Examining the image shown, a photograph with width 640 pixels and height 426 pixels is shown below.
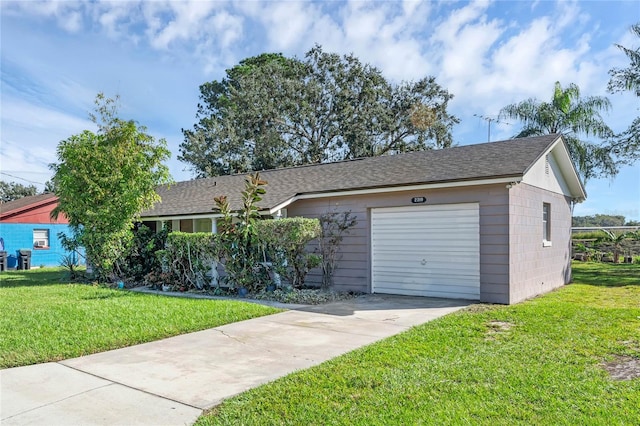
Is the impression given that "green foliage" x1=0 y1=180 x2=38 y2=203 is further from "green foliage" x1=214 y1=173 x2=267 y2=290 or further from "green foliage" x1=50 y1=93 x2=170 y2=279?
"green foliage" x1=214 y1=173 x2=267 y2=290

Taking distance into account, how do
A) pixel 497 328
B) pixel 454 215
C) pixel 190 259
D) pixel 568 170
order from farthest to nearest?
pixel 568 170, pixel 190 259, pixel 454 215, pixel 497 328

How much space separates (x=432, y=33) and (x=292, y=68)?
1831cm

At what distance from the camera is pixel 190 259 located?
37.9 ft

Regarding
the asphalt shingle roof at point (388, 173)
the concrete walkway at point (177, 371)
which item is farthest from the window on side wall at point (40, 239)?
the concrete walkway at point (177, 371)

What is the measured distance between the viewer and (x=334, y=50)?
30.3 metres

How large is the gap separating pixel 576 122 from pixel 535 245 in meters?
13.8

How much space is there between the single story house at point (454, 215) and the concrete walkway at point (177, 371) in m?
2.69

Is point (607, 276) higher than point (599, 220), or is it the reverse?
point (599, 220)

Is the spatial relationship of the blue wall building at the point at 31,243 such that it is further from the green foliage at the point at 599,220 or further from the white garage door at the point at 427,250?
the green foliage at the point at 599,220

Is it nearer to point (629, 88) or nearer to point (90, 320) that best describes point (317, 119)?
point (629, 88)

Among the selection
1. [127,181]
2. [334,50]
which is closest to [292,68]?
[334,50]

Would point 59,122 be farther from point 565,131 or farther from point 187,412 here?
point 565,131

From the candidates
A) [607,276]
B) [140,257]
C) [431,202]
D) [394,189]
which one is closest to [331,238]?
[394,189]

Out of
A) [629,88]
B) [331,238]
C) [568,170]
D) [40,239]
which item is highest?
[629,88]
